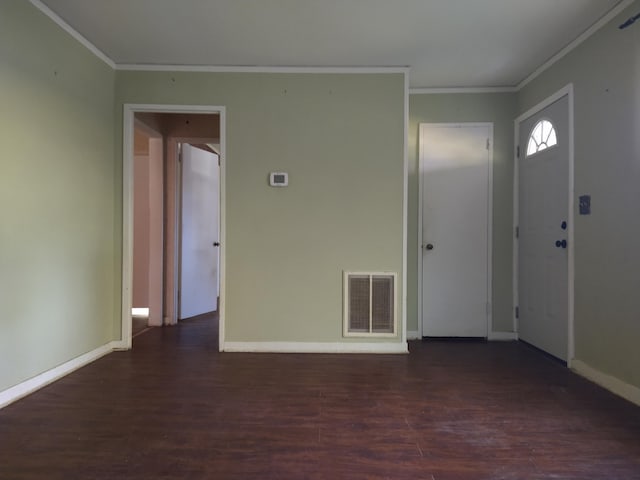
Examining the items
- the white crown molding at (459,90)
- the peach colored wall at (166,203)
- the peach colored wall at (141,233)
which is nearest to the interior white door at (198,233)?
the peach colored wall at (166,203)

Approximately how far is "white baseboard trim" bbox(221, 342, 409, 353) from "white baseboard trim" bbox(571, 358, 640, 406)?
4.27 ft

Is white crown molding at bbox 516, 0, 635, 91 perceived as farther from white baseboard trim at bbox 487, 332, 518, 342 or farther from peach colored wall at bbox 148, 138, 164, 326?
peach colored wall at bbox 148, 138, 164, 326

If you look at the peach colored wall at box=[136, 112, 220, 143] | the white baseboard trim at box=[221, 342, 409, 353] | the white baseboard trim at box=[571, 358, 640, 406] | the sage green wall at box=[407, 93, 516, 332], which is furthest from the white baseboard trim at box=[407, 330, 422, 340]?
the peach colored wall at box=[136, 112, 220, 143]

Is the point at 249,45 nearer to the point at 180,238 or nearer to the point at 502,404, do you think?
the point at 180,238

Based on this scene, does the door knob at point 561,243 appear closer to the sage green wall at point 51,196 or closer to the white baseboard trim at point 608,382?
the white baseboard trim at point 608,382

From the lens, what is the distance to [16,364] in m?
2.08

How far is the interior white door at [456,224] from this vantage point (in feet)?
11.0

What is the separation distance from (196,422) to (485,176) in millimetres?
3210

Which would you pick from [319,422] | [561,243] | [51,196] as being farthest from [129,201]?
[561,243]

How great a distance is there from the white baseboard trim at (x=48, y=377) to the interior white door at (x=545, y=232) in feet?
12.5

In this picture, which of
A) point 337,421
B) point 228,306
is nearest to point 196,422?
point 337,421

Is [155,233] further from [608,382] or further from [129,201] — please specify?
[608,382]

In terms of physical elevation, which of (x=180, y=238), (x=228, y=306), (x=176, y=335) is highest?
(x=180, y=238)

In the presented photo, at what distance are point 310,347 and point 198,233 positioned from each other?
7.26 feet
